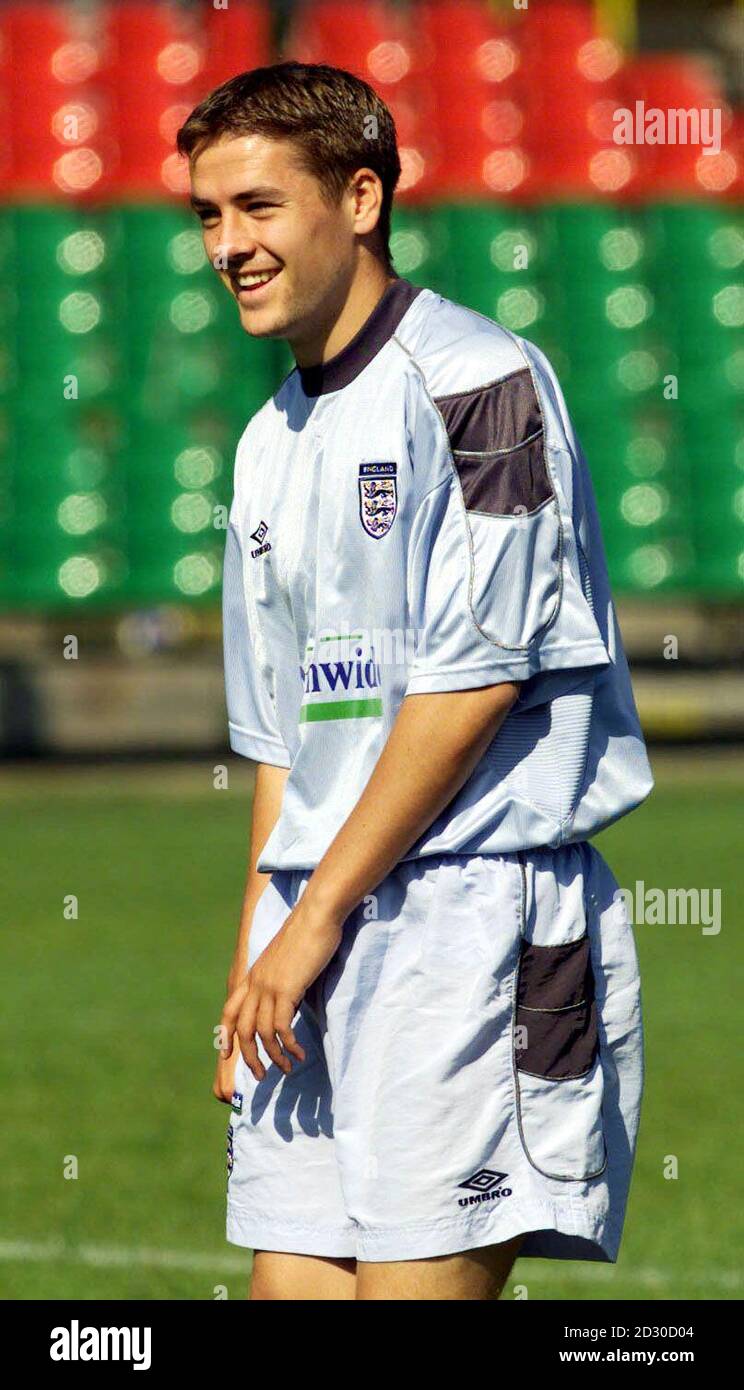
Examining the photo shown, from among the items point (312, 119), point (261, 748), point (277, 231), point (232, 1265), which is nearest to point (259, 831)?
point (261, 748)

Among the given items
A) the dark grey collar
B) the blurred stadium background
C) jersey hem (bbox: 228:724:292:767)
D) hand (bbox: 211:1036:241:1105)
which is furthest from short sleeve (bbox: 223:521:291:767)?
the blurred stadium background

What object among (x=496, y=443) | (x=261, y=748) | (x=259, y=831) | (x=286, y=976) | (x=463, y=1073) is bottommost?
(x=463, y=1073)

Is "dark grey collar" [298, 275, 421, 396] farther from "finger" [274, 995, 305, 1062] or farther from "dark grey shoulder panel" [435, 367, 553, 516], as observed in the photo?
"finger" [274, 995, 305, 1062]

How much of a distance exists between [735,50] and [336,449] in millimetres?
25718

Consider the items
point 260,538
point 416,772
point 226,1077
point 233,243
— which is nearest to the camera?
point 416,772

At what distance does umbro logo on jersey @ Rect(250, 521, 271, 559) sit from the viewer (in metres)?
2.45

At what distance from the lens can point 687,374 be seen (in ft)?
57.2

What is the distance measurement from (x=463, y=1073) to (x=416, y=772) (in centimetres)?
33

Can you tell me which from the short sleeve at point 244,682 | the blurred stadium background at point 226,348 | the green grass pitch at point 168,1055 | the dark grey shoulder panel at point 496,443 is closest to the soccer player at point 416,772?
the dark grey shoulder panel at point 496,443

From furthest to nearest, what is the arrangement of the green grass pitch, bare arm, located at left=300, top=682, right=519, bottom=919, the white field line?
the green grass pitch
the white field line
bare arm, located at left=300, top=682, right=519, bottom=919

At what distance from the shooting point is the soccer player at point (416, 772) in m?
2.24

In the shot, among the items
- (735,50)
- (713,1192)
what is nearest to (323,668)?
(713,1192)

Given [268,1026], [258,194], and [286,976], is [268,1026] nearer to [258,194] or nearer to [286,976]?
[286,976]

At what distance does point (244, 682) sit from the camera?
8.53 feet
